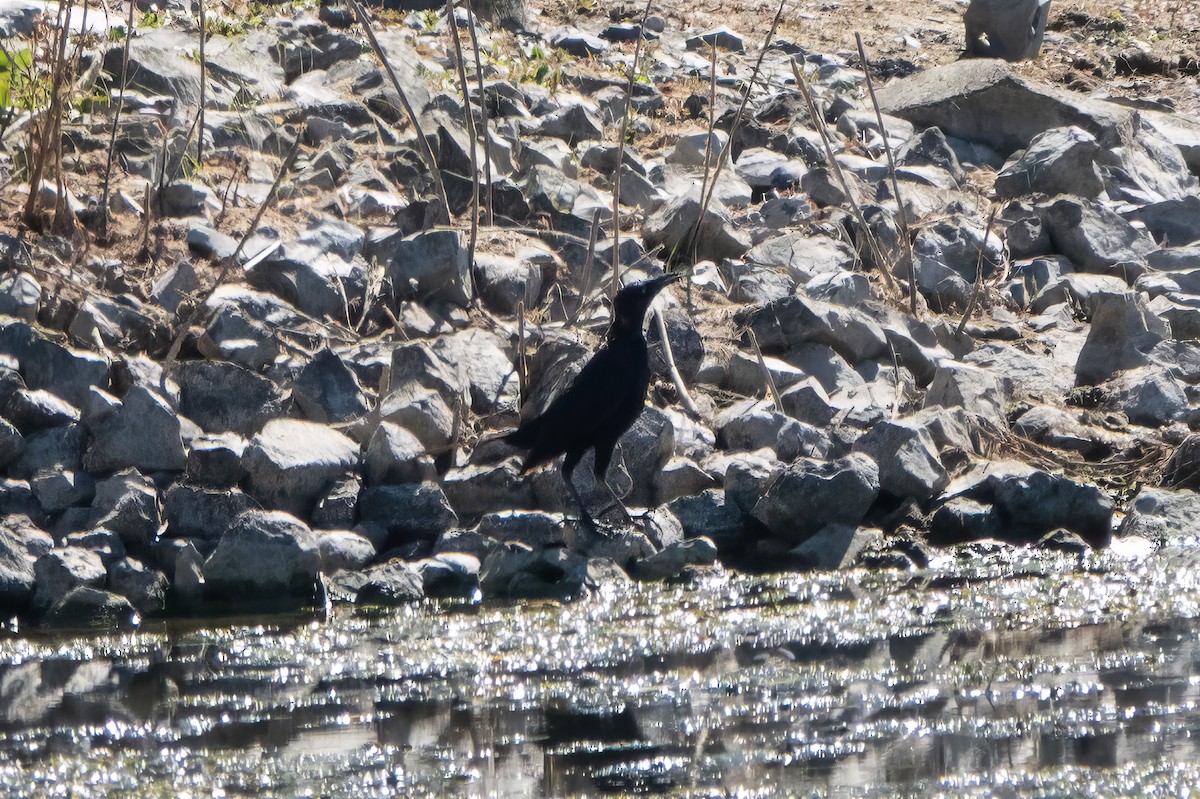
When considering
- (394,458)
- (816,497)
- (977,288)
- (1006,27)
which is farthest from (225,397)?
(1006,27)

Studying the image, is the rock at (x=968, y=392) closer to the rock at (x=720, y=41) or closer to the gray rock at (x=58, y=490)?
the gray rock at (x=58, y=490)

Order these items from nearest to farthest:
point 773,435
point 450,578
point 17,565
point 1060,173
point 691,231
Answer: point 17,565
point 450,578
point 773,435
point 691,231
point 1060,173

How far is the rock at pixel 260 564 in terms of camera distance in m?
6.08

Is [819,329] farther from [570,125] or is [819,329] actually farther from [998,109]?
[998,109]

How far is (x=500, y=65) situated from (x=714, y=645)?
22.8ft

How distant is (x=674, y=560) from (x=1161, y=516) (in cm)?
227

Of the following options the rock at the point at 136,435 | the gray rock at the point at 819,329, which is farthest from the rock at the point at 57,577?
the gray rock at the point at 819,329

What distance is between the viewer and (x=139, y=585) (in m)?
6.04

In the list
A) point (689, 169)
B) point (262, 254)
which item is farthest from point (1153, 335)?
point (262, 254)

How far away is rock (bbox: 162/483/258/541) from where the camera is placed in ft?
21.1

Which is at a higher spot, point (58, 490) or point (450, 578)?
point (58, 490)

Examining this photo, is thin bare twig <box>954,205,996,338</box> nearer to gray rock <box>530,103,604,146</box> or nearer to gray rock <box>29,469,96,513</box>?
gray rock <box>530,103,604,146</box>

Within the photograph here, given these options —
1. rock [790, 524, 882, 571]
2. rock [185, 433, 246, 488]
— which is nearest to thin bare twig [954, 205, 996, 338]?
rock [790, 524, 882, 571]

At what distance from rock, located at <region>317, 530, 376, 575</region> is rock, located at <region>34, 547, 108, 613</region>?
89 cm
